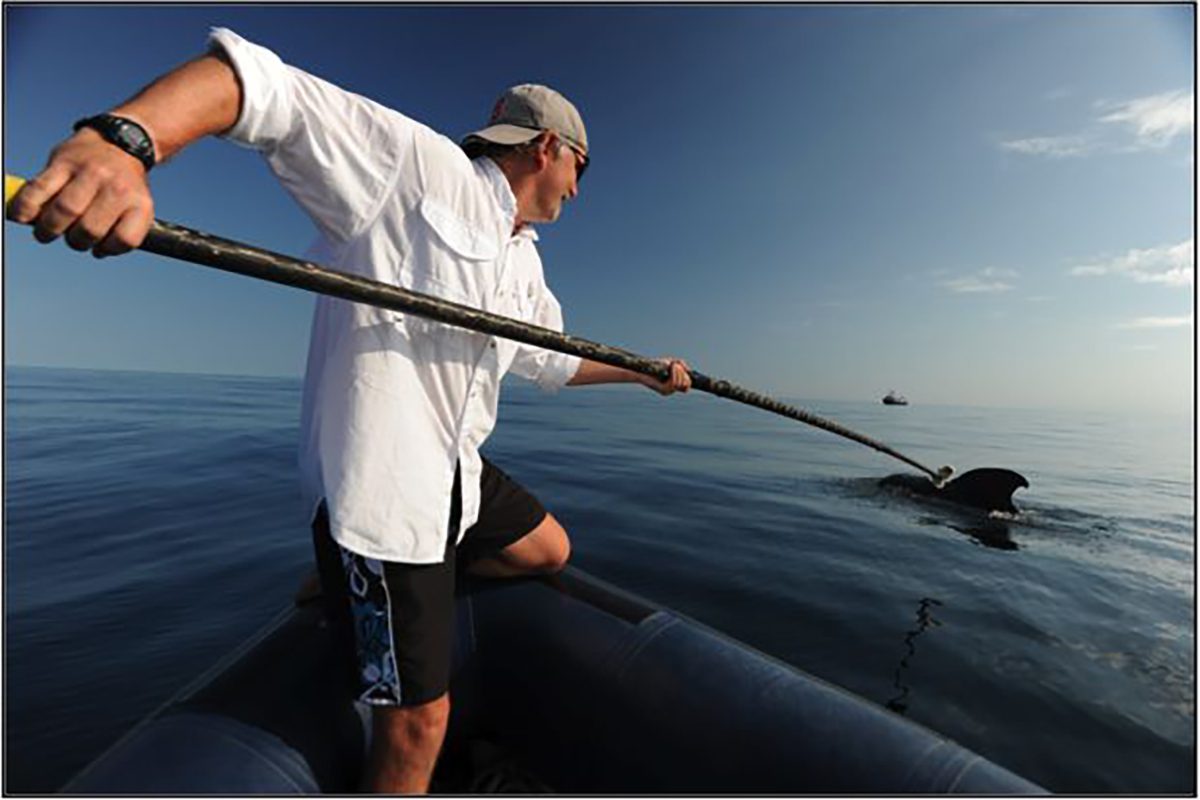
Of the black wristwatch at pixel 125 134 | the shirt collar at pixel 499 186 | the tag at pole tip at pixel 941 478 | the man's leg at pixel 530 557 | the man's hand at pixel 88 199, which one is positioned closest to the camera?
the man's hand at pixel 88 199

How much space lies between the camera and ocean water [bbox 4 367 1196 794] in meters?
3.38

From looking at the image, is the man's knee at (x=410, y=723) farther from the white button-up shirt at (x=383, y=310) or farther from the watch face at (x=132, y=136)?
the watch face at (x=132, y=136)

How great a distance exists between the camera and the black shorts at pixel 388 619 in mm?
1765

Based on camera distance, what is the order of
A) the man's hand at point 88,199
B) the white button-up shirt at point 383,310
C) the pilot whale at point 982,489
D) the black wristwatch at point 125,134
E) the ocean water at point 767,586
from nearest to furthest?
the man's hand at point 88,199 < the black wristwatch at point 125,134 < the white button-up shirt at point 383,310 < the ocean water at point 767,586 < the pilot whale at point 982,489

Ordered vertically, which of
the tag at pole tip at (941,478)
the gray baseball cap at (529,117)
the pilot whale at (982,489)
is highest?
the gray baseball cap at (529,117)

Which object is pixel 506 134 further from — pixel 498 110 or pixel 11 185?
pixel 11 185

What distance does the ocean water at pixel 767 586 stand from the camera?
338cm

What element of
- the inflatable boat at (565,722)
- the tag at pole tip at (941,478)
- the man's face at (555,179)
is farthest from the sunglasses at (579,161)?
the tag at pole tip at (941,478)

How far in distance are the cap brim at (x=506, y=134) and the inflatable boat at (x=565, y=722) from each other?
212cm

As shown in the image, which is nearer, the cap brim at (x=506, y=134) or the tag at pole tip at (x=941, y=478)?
the cap brim at (x=506, y=134)

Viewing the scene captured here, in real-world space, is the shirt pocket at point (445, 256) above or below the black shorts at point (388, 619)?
above

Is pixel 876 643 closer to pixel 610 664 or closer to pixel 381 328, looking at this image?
pixel 610 664

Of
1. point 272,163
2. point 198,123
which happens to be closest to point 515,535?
point 272,163

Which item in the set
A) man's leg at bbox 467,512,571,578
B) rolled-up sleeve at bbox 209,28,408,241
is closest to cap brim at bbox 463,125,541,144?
rolled-up sleeve at bbox 209,28,408,241
